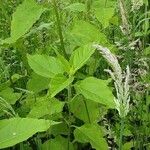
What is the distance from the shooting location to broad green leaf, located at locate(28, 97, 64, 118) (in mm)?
1701

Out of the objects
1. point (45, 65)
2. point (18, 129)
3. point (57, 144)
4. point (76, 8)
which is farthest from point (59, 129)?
point (76, 8)

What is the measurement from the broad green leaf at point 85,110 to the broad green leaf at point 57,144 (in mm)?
121

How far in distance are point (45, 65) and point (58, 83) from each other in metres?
0.20

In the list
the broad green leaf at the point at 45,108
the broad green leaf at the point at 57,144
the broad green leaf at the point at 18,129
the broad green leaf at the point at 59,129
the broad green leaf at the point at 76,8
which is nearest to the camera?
the broad green leaf at the point at 18,129

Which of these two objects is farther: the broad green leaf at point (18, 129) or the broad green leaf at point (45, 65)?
the broad green leaf at point (45, 65)

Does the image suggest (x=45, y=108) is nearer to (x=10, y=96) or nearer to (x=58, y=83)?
(x=58, y=83)

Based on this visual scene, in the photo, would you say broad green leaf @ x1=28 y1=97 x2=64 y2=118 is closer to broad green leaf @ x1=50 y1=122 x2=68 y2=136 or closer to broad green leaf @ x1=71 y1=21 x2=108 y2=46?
broad green leaf @ x1=50 y1=122 x2=68 y2=136

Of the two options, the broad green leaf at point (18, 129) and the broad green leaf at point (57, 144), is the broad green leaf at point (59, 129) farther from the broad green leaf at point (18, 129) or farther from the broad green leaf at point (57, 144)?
the broad green leaf at point (18, 129)

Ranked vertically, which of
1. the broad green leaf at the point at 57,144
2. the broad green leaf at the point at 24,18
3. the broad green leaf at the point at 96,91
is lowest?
the broad green leaf at the point at 57,144

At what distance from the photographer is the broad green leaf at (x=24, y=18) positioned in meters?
1.82

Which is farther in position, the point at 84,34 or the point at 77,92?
the point at 84,34

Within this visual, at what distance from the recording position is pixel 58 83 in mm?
1561

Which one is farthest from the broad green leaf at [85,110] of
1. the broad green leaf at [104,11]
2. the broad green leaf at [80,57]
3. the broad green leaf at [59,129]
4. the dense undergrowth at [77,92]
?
the broad green leaf at [104,11]

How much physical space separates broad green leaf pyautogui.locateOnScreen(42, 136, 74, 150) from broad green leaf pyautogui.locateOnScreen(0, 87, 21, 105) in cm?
27
